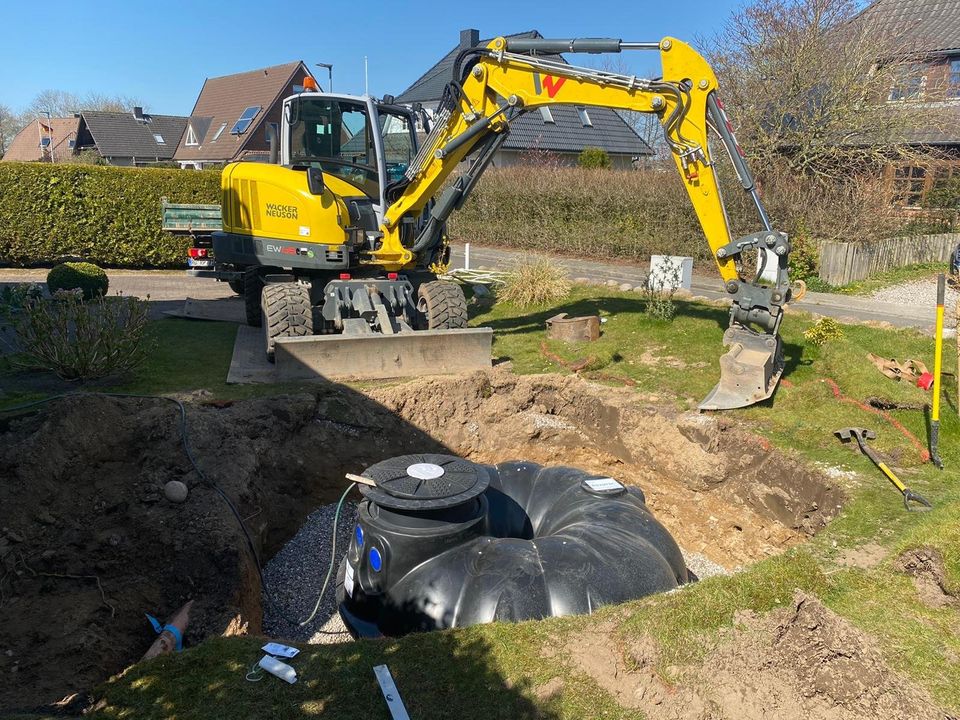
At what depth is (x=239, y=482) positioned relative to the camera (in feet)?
19.4

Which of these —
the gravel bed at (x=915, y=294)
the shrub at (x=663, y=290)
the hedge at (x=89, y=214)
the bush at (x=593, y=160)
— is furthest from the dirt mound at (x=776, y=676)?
the bush at (x=593, y=160)

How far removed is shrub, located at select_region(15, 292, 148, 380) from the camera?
725cm

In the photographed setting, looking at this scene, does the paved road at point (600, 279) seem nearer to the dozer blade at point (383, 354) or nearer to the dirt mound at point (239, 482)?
the dozer blade at point (383, 354)

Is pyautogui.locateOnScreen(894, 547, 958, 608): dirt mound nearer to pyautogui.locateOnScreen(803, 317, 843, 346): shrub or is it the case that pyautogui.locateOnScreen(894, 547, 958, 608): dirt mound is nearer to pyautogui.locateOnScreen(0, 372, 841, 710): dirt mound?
pyautogui.locateOnScreen(0, 372, 841, 710): dirt mound

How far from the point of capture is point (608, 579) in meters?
4.21

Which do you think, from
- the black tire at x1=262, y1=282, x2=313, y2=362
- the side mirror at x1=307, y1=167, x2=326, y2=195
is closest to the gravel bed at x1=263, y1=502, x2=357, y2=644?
the black tire at x1=262, y1=282, x2=313, y2=362

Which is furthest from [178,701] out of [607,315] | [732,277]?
[607,315]

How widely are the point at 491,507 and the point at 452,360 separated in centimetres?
303

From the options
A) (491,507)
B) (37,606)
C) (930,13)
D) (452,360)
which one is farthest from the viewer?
(930,13)

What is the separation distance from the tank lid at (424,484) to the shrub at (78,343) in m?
4.11

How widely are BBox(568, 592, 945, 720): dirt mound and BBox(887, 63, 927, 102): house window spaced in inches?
644

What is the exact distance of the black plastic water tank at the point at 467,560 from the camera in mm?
4176

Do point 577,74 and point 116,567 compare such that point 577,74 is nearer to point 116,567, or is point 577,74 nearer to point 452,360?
point 452,360

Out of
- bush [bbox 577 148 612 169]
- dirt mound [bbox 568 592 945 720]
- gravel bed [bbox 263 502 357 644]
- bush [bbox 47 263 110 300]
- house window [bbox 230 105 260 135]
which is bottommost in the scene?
gravel bed [bbox 263 502 357 644]
